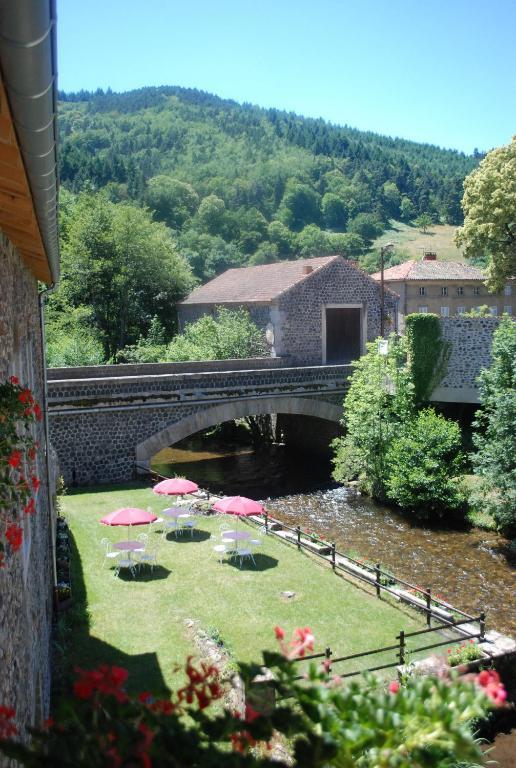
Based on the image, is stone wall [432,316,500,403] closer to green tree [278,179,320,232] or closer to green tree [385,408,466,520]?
green tree [385,408,466,520]

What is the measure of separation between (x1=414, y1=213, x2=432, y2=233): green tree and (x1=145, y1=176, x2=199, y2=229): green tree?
1387 inches

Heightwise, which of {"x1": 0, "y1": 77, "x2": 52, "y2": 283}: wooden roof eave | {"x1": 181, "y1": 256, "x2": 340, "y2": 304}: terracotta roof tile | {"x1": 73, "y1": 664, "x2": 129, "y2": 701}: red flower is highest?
{"x1": 181, "y1": 256, "x2": 340, "y2": 304}: terracotta roof tile

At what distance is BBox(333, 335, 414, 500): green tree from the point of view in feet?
69.5

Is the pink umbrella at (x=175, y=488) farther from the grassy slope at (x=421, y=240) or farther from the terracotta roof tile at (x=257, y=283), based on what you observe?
the grassy slope at (x=421, y=240)

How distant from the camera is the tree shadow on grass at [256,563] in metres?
13.9

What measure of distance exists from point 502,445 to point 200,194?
87.9 m

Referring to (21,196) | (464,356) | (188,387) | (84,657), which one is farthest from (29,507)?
(464,356)

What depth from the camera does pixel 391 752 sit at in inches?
85.4

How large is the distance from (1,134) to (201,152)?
397ft

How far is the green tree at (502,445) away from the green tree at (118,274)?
21077 millimetres

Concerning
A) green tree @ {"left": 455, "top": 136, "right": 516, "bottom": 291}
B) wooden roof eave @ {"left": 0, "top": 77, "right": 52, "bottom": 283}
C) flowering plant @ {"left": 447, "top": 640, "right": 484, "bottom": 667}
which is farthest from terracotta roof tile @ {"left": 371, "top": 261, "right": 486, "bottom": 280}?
wooden roof eave @ {"left": 0, "top": 77, "right": 52, "bottom": 283}

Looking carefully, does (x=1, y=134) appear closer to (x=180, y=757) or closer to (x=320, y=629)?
(x=180, y=757)

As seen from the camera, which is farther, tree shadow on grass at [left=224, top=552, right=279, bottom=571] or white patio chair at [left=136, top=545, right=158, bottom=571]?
tree shadow on grass at [left=224, top=552, right=279, bottom=571]

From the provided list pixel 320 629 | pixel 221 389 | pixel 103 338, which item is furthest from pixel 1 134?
pixel 103 338
